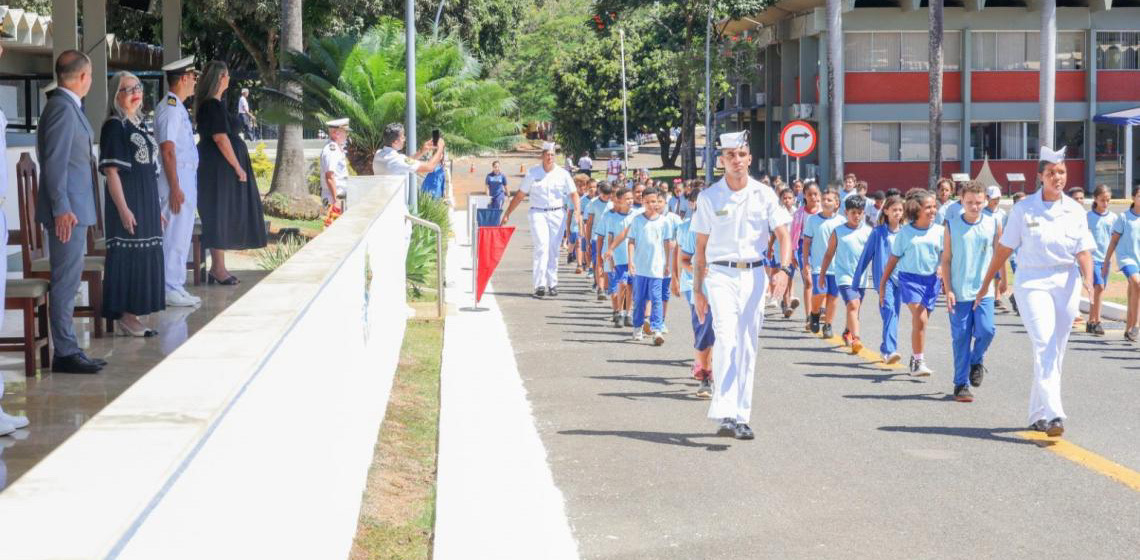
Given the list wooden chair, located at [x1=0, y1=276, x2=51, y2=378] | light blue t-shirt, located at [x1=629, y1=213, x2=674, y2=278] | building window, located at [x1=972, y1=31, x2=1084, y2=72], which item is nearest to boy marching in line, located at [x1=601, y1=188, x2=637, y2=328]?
light blue t-shirt, located at [x1=629, y1=213, x2=674, y2=278]

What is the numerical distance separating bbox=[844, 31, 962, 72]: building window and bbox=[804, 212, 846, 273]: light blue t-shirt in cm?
3648

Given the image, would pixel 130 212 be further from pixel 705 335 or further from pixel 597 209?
pixel 597 209

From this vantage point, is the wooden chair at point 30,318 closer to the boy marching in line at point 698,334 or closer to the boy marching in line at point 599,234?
the boy marching in line at point 698,334

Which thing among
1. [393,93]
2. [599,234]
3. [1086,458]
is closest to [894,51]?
[393,93]

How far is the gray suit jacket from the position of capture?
8.31 metres

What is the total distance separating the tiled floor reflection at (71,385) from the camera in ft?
22.4

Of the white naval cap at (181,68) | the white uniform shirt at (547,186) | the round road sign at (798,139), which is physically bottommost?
the white uniform shirt at (547,186)

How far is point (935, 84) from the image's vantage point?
40.8m

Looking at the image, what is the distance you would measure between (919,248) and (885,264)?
965 millimetres

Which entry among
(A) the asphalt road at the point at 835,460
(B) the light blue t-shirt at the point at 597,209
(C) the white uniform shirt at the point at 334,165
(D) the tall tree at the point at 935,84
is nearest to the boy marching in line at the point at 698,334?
(A) the asphalt road at the point at 835,460

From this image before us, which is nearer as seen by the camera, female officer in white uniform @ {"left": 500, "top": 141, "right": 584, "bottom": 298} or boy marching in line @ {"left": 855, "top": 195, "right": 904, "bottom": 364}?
boy marching in line @ {"left": 855, "top": 195, "right": 904, "bottom": 364}

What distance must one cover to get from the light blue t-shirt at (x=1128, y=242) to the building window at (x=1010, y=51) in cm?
3715

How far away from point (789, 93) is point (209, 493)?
180 ft

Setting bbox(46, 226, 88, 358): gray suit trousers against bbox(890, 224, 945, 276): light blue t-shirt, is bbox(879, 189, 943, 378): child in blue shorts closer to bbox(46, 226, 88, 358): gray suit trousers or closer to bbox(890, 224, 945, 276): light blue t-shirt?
bbox(890, 224, 945, 276): light blue t-shirt
